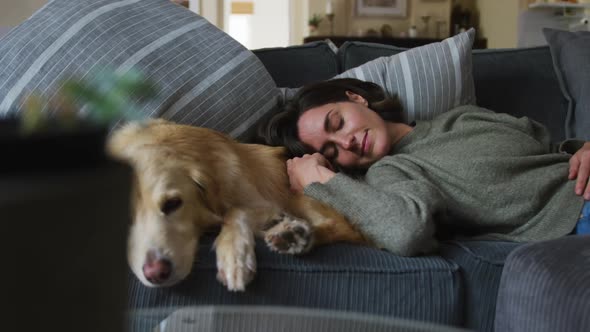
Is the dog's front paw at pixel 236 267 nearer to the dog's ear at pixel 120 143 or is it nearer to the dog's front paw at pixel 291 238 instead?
the dog's front paw at pixel 291 238

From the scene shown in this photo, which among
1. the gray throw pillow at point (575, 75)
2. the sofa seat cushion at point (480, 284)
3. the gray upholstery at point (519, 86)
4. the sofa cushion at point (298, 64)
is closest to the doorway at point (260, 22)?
the sofa cushion at point (298, 64)

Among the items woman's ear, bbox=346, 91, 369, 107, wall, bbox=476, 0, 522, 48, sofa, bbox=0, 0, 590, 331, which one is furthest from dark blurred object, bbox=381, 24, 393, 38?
woman's ear, bbox=346, 91, 369, 107

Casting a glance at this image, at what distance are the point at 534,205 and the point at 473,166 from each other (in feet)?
0.56

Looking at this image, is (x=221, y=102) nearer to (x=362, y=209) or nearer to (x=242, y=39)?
(x=362, y=209)

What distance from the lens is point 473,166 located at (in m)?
1.51

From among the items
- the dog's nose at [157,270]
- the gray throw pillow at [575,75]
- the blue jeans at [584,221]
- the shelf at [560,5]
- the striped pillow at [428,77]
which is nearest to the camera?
the dog's nose at [157,270]

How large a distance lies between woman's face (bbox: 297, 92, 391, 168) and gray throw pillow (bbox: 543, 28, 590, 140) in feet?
2.59

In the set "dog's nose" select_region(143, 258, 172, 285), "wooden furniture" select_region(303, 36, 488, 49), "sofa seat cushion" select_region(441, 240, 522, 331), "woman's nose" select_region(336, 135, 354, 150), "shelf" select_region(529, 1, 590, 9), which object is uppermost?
"shelf" select_region(529, 1, 590, 9)

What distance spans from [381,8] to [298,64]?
13.4 ft

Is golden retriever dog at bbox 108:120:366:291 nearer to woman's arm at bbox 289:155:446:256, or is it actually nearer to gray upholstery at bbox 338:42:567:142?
woman's arm at bbox 289:155:446:256

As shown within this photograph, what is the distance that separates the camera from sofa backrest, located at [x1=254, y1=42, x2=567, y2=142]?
217 centimetres

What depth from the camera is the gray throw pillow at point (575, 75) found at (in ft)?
6.77

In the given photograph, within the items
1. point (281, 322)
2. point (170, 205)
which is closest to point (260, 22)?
point (170, 205)

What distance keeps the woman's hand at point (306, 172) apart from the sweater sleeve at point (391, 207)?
0.06 m
